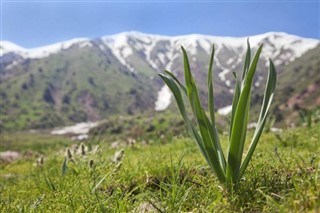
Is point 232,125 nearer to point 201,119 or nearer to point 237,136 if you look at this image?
point 237,136

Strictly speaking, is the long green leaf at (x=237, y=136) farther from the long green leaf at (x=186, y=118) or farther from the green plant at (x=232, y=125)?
the long green leaf at (x=186, y=118)

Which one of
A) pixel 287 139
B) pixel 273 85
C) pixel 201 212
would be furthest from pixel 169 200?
pixel 287 139

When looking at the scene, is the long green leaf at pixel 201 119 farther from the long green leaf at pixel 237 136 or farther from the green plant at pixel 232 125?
the long green leaf at pixel 237 136

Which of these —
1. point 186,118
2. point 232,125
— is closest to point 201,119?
point 186,118

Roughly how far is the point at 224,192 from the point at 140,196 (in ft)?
2.63

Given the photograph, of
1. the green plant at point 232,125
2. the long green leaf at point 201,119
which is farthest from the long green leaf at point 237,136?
the long green leaf at point 201,119

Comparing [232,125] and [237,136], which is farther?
[232,125]

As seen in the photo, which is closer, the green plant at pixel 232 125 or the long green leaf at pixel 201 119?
the green plant at pixel 232 125

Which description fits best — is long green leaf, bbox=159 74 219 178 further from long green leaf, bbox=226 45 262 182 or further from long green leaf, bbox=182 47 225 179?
long green leaf, bbox=226 45 262 182

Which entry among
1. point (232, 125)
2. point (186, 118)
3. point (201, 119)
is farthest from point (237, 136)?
point (186, 118)

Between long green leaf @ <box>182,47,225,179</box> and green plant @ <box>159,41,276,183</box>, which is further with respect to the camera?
long green leaf @ <box>182,47,225,179</box>

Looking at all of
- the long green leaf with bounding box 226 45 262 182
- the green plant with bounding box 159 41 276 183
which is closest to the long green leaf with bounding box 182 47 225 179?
the green plant with bounding box 159 41 276 183

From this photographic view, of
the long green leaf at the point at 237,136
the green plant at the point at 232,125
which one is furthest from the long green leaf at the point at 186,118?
the long green leaf at the point at 237,136

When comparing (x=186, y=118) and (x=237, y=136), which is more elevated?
(x=186, y=118)
